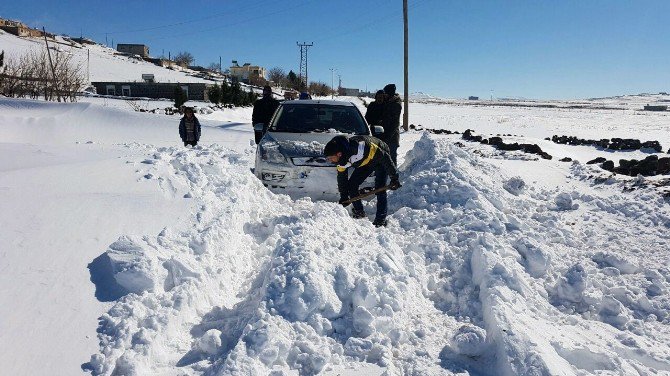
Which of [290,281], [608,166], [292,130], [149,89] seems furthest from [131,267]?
[149,89]

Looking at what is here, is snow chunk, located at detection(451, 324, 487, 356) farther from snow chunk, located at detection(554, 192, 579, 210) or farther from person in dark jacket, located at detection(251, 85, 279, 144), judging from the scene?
person in dark jacket, located at detection(251, 85, 279, 144)

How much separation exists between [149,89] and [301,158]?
1785 inches

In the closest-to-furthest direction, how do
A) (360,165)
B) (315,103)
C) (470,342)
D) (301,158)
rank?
1. (470,342)
2. (360,165)
3. (301,158)
4. (315,103)

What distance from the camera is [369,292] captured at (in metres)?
3.23

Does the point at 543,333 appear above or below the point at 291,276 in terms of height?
below

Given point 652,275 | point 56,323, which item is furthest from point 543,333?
point 56,323

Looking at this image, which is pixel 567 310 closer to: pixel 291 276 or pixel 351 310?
pixel 351 310

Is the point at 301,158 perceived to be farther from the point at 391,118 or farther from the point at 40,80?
the point at 40,80

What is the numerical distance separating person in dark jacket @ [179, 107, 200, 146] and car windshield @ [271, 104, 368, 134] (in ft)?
8.80

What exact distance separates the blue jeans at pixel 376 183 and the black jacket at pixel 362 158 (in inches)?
2.3

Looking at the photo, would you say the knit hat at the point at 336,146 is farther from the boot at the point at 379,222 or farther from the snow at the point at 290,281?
the boot at the point at 379,222

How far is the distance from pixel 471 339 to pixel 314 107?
4993 mm

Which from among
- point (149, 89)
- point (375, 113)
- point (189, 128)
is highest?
point (149, 89)

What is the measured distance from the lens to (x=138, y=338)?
268cm
